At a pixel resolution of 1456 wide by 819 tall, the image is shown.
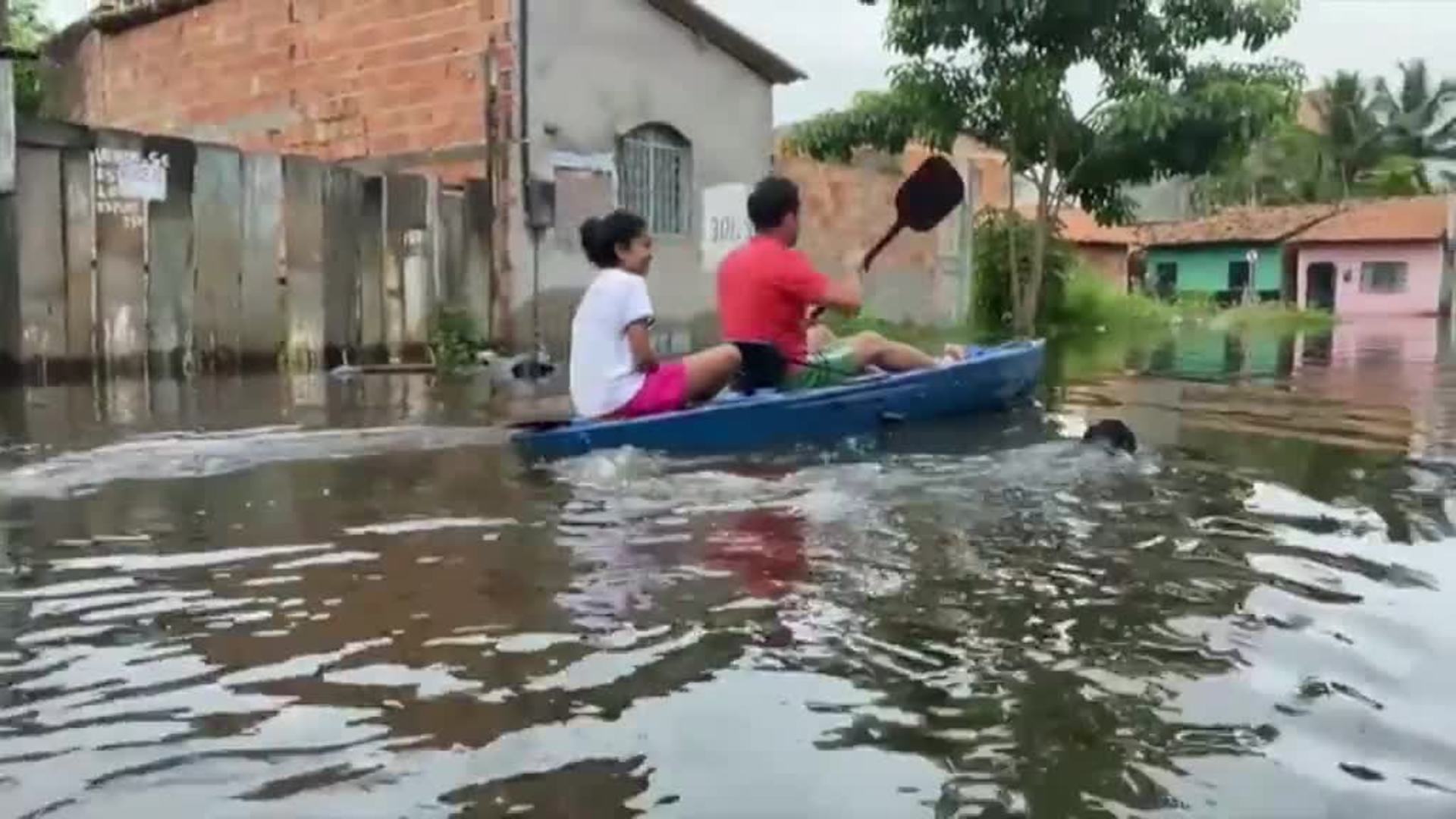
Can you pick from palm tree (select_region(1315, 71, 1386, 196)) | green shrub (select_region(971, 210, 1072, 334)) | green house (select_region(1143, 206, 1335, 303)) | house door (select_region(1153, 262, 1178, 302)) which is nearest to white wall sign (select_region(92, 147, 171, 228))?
green shrub (select_region(971, 210, 1072, 334))

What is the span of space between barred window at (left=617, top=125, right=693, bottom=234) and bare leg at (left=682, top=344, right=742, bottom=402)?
7.81 meters

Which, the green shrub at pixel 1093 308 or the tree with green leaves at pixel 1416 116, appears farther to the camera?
the tree with green leaves at pixel 1416 116

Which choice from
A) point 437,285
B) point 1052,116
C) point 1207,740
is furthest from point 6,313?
point 1052,116

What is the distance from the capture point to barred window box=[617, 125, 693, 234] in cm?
1458

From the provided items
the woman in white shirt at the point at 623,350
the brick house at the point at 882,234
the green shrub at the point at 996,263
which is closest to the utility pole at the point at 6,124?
the woman in white shirt at the point at 623,350

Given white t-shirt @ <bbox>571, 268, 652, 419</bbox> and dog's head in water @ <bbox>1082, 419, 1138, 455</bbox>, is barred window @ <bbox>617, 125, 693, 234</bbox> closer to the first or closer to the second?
white t-shirt @ <bbox>571, 268, 652, 419</bbox>

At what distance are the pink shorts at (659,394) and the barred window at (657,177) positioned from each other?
7.98m

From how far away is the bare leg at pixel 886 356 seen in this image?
7535 millimetres

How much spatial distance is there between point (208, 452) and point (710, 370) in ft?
7.79

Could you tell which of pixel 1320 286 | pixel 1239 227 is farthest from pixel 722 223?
pixel 1320 286

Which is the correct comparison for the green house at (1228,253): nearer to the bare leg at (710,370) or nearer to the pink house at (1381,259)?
the pink house at (1381,259)

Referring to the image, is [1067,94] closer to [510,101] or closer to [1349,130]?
[510,101]

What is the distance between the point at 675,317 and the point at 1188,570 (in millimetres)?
11091

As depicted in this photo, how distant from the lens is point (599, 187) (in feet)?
45.9
